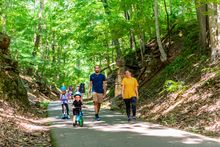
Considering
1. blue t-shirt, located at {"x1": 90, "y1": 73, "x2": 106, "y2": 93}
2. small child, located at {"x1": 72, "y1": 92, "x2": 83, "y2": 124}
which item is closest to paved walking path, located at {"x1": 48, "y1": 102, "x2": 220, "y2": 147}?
small child, located at {"x1": 72, "y1": 92, "x2": 83, "y2": 124}

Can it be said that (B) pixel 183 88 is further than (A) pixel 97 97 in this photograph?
Yes

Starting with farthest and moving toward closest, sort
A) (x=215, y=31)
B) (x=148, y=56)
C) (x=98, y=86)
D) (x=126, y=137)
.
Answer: (x=148, y=56) < (x=215, y=31) < (x=98, y=86) < (x=126, y=137)

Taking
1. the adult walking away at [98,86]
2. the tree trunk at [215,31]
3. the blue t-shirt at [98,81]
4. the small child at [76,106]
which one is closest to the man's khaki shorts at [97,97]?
the adult walking away at [98,86]

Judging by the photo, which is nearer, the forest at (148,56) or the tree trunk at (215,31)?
the forest at (148,56)

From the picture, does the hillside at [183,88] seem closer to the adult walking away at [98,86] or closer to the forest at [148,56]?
the forest at [148,56]

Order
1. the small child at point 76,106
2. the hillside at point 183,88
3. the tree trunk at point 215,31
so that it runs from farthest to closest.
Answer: the tree trunk at point 215,31 → the small child at point 76,106 → the hillside at point 183,88

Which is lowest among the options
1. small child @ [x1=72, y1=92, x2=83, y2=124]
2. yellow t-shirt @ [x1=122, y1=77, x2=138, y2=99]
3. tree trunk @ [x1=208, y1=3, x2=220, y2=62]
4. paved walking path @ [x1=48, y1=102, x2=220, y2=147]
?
paved walking path @ [x1=48, y1=102, x2=220, y2=147]

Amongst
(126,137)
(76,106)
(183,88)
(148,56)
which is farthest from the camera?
(148,56)

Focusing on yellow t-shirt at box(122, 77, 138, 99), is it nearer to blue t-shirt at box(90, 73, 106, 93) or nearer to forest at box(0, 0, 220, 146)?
blue t-shirt at box(90, 73, 106, 93)

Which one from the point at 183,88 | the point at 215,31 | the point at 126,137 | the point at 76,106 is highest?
the point at 215,31

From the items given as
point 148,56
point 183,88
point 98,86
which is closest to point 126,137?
point 98,86

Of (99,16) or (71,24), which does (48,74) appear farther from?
(99,16)

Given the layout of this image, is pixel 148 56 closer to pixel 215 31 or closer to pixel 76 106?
pixel 215 31

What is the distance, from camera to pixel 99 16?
73.4ft
